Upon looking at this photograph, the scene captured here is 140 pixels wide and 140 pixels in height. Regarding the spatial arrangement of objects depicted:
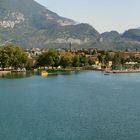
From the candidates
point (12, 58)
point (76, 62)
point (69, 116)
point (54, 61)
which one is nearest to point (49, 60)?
point (54, 61)

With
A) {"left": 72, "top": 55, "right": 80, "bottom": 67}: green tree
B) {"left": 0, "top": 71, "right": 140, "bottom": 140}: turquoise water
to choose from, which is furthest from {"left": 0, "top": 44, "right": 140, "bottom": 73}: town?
{"left": 0, "top": 71, "right": 140, "bottom": 140}: turquoise water

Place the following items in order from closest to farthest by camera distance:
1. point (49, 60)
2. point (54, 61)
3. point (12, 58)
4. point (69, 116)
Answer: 1. point (69, 116)
2. point (12, 58)
3. point (49, 60)
4. point (54, 61)

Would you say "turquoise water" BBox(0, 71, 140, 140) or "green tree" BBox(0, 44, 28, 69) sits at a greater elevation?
"green tree" BBox(0, 44, 28, 69)

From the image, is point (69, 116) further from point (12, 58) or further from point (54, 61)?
point (54, 61)

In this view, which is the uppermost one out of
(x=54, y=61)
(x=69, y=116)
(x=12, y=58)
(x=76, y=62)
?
(x=12, y=58)

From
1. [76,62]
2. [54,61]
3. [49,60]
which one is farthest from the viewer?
[76,62]

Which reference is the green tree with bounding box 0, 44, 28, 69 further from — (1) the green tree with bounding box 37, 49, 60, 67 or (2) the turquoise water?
(2) the turquoise water

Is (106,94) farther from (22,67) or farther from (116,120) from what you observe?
(22,67)

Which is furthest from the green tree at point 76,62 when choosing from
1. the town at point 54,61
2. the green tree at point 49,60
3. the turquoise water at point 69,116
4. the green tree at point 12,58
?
the turquoise water at point 69,116

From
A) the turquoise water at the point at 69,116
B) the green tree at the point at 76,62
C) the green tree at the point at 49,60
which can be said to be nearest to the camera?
the turquoise water at the point at 69,116

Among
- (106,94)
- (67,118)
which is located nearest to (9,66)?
(106,94)

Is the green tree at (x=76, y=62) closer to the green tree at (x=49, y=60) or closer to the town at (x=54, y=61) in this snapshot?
the town at (x=54, y=61)

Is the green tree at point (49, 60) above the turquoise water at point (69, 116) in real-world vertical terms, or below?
above

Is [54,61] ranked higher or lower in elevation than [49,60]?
lower
